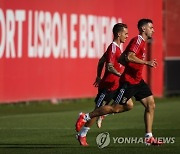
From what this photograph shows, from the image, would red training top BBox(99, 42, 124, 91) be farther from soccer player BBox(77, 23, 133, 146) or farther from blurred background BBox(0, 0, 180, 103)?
blurred background BBox(0, 0, 180, 103)

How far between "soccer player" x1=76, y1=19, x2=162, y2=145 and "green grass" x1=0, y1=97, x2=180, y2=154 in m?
0.44

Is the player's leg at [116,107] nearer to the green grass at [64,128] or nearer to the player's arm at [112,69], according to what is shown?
the green grass at [64,128]

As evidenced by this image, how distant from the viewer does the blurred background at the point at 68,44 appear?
2603 cm

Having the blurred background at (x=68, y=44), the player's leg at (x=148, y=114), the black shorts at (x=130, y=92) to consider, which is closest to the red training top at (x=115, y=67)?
the black shorts at (x=130, y=92)

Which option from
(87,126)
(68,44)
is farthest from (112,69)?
(68,44)

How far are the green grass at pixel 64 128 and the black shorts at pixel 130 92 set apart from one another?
79cm

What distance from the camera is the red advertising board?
25.9 m

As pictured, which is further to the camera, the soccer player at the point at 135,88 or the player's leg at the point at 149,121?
the soccer player at the point at 135,88

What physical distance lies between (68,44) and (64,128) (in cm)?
976

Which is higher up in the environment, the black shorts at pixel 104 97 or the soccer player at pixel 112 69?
the soccer player at pixel 112 69

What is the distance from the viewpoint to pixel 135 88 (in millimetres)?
15234

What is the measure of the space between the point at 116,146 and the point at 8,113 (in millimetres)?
9068

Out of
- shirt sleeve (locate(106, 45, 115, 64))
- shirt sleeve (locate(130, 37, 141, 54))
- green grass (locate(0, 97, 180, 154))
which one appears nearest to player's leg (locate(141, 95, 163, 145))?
green grass (locate(0, 97, 180, 154))

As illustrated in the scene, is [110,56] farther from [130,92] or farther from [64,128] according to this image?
[64,128]
